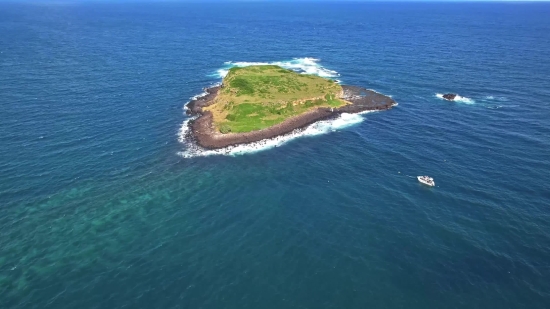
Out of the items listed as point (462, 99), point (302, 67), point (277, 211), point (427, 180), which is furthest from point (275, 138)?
point (302, 67)

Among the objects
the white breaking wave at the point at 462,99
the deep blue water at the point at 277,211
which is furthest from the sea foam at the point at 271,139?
the white breaking wave at the point at 462,99

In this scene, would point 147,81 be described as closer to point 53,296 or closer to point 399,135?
point 399,135

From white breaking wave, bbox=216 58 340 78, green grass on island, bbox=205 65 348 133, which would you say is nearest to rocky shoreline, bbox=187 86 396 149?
green grass on island, bbox=205 65 348 133

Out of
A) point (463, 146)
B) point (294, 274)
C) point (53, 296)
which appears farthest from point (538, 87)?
point (53, 296)

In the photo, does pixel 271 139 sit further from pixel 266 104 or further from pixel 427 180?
pixel 427 180

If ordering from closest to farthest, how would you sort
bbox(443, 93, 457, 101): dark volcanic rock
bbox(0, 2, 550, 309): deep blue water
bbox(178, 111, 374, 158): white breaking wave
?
1. bbox(0, 2, 550, 309): deep blue water
2. bbox(178, 111, 374, 158): white breaking wave
3. bbox(443, 93, 457, 101): dark volcanic rock

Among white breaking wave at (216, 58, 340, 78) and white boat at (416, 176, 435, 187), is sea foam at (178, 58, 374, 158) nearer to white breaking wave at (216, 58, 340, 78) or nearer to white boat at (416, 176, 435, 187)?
white boat at (416, 176, 435, 187)
